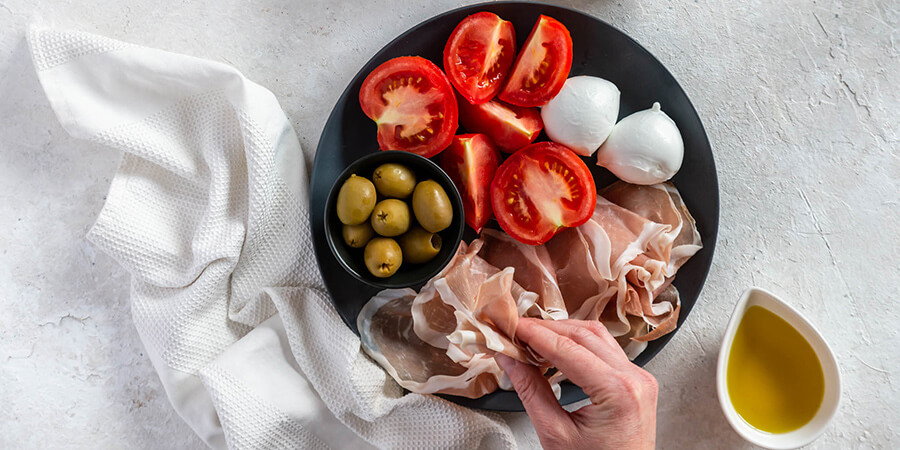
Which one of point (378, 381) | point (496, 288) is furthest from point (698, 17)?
point (378, 381)

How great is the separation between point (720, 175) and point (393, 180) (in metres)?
0.82

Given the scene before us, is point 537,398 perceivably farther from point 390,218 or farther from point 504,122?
point 504,122

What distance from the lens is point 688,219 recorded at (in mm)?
1297

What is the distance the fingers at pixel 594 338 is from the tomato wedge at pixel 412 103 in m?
0.44

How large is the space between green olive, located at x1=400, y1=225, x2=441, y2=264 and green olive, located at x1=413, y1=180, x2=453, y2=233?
0.02m

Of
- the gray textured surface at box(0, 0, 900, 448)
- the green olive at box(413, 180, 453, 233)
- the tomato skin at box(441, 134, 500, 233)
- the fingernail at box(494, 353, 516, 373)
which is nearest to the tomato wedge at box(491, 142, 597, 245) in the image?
the tomato skin at box(441, 134, 500, 233)

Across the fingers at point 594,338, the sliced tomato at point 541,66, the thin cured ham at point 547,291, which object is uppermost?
the sliced tomato at point 541,66

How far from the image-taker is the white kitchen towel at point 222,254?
1.31m

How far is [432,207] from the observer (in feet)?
3.75

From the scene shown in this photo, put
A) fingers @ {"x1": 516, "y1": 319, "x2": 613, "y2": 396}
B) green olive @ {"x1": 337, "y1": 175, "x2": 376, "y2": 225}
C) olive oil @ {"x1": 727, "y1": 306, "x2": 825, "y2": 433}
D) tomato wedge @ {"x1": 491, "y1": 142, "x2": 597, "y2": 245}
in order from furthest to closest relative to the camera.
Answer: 1. olive oil @ {"x1": 727, "y1": 306, "x2": 825, "y2": 433}
2. tomato wedge @ {"x1": 491, "y1": 142, "x2": 597, "y2": 245}
3. green olive @ {"x1": 337, "y1": 175, "x2": 376, "y2": 225}
4. fingers @ {"x1": 516, "y1": 319, "x2": 613, "y2": 396}

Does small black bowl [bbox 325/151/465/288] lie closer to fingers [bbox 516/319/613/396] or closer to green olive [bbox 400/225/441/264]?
green olive [bbox 400/225/441/264]

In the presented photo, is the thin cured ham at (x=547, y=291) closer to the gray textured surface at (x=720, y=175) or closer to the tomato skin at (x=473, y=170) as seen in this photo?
the tomato skin at (x=473, y=170)

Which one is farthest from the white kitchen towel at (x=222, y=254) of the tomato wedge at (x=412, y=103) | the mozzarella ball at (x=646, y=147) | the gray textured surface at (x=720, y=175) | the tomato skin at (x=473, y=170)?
the mozzarella ball at (x=646, y=147)

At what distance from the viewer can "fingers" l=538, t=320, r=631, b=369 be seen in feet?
3.43
